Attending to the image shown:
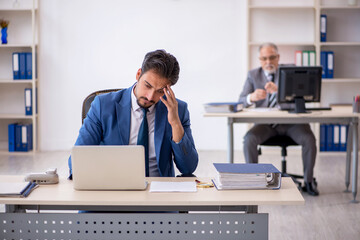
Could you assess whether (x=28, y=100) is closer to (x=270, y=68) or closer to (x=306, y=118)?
(x=270, y=68)

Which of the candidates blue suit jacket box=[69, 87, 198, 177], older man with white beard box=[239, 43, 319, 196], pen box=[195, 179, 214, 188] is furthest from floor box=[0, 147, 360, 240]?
pen box=[195, 179, 214, 188]

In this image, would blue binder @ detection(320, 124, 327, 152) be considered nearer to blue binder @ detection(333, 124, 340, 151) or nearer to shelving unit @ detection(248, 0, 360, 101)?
blue binder @ detection(333, 124, 340, 151)

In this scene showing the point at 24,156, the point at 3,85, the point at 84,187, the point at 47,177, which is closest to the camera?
the point at 84,187

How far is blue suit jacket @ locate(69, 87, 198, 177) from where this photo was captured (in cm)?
248

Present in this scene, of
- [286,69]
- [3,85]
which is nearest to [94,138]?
[286,69]

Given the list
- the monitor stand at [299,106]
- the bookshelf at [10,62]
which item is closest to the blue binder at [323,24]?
the monitor stand at [299,106]

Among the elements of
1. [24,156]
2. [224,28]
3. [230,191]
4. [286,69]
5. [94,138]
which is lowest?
[24,156]

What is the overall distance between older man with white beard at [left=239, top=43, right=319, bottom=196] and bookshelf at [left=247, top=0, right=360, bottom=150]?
150 centimetres

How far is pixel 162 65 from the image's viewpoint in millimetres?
2387

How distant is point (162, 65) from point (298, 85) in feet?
7.40

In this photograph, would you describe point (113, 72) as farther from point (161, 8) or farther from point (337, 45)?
point (337, 45)

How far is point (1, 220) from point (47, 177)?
244 mm

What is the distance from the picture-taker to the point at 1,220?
84.1 inches

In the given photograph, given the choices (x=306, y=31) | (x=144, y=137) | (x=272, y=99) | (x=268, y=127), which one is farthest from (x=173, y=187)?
(x=306, y=31)
